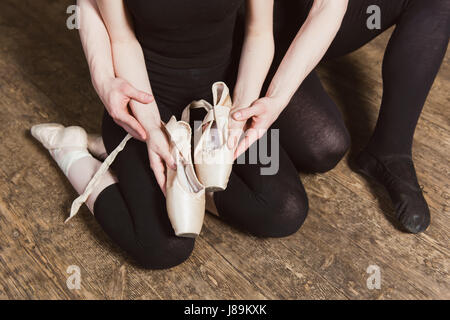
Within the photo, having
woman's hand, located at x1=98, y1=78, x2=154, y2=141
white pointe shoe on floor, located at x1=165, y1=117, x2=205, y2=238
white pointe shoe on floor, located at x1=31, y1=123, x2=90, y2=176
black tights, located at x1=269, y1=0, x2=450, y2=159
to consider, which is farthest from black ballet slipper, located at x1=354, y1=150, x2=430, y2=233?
white pointe shoe on floor, located at x1=31, y1=123, x2=90, y2=176

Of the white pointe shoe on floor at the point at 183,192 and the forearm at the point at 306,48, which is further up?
the forearm at the point at 306,48

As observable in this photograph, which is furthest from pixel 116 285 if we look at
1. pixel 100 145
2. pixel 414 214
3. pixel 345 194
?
pixel 414 214

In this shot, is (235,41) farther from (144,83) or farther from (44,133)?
(44,133)

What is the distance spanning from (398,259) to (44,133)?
1024mm

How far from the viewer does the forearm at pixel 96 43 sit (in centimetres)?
114

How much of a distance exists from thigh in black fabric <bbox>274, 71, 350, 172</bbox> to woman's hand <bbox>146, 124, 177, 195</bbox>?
349mm

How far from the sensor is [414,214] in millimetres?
1241

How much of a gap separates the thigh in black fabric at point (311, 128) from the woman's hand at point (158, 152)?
0.35m

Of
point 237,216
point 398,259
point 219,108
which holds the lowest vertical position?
point 398,259

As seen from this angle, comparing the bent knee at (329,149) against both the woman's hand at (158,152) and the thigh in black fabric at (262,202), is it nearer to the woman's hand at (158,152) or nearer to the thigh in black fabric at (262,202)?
the thigh in black fabric at (262,202)

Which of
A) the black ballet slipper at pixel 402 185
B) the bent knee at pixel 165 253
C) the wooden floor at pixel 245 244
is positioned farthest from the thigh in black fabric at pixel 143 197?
the black ballet slipper at pixel 402 185

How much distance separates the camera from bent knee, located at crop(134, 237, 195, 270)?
3.66 ft

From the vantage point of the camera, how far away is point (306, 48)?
1.17m

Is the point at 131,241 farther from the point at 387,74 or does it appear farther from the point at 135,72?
the point at 387,74
